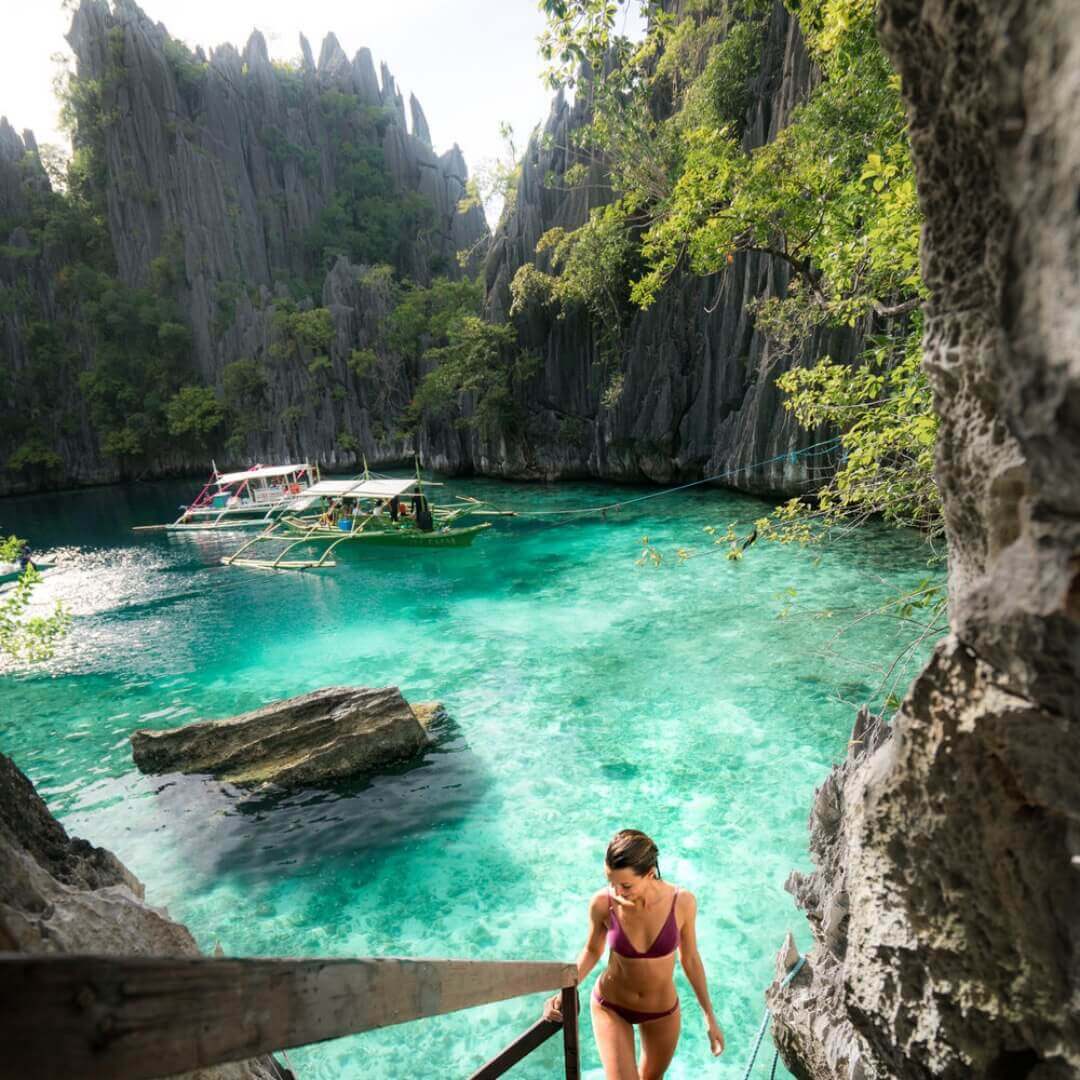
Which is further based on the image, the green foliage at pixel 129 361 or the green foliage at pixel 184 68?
the green foliage at pixel 184 68

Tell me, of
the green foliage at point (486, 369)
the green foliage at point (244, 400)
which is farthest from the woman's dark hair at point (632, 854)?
the green foliage at point (244, 400)

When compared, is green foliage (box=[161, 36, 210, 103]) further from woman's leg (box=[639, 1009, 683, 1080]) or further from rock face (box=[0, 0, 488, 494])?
woman's leg (box=[639, 1009, 683, 1080])

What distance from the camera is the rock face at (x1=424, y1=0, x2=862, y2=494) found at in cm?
2114

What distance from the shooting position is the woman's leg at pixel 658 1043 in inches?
126

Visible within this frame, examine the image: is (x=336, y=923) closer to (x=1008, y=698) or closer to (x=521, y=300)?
(x=1008, y=698)

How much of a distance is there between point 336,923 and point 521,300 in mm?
28955

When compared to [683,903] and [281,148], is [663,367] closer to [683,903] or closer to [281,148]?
[683,903]

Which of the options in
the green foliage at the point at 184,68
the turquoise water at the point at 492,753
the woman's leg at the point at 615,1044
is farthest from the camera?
the green foliage at the point at 184,68

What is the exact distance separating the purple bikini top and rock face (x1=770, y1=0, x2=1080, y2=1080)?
1024 mm

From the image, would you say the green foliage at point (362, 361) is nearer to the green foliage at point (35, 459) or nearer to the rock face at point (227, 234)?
the rock face at point (227, 234)

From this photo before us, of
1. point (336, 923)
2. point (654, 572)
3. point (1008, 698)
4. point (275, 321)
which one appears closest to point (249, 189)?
point (275, 321)

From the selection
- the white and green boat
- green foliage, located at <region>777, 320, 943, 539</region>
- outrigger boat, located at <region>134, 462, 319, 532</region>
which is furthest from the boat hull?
green foliage, located at <region>777, 320, 943, 539</region>

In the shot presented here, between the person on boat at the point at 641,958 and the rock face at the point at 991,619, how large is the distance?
104 centimetres

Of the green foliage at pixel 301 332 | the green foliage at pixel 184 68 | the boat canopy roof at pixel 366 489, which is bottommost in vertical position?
the boat canopy roof at pixel 366 489
